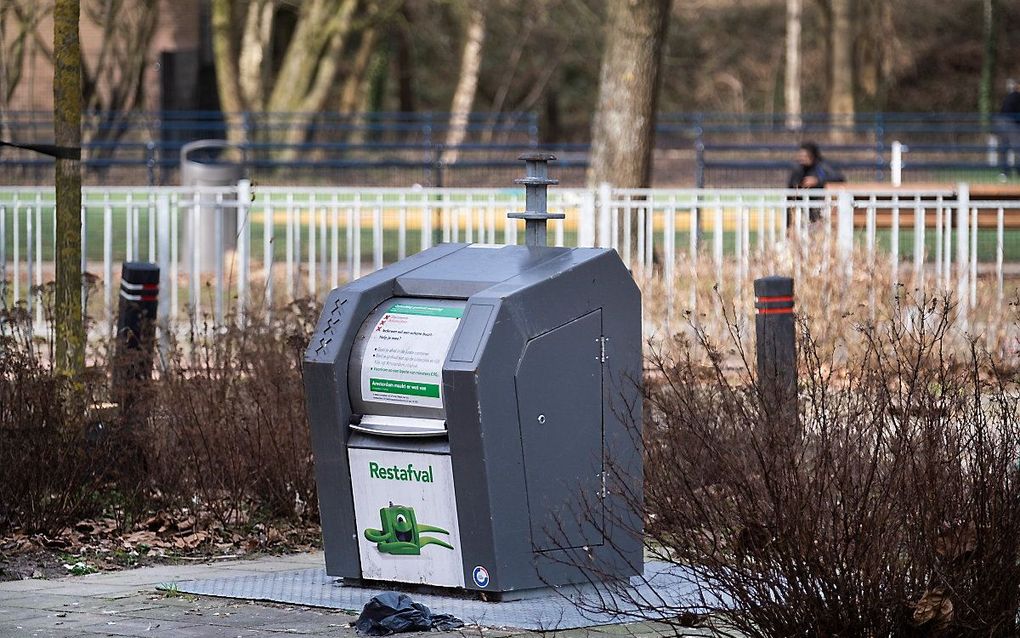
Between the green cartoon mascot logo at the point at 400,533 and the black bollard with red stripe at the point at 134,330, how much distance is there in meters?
2.25

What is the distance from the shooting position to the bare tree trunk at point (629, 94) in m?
16.8

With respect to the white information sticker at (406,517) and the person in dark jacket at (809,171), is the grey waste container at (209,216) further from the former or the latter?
A: the person in dark jacket at (809,171)

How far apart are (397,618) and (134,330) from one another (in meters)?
4.07

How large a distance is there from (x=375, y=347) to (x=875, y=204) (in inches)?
287

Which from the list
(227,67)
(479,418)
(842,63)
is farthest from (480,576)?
(842,63)

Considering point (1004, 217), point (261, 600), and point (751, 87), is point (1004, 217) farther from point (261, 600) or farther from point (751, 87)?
point (751, 87)

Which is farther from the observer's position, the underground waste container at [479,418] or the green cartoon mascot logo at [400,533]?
the green cartoon mascot logo at [400,533]

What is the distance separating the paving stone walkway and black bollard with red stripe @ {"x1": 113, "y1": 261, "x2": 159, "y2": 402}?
4.66ft

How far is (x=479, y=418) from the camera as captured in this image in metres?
5.58

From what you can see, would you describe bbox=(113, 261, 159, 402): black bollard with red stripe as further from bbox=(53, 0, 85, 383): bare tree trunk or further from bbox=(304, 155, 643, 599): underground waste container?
bbox=(304, 155, 643, 599): underground waste container

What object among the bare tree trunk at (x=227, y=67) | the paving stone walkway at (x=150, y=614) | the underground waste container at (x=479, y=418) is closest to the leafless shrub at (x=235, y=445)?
the paving stone walkway at (x=150, y=614)

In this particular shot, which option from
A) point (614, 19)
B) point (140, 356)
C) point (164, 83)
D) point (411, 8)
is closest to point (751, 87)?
point (411, 8)

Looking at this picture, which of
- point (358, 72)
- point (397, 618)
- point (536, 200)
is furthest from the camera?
point (358, 72)

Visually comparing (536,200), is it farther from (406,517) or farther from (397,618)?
(397,618)
